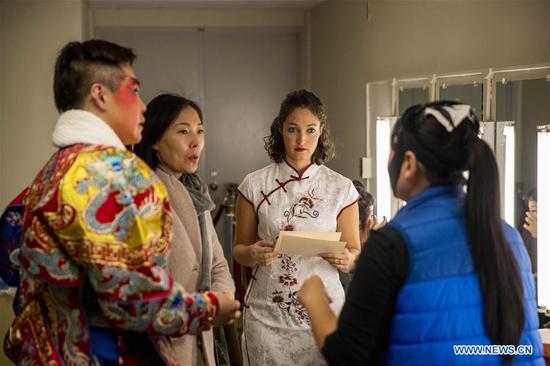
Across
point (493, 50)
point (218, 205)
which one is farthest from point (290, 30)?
point (493, 50)

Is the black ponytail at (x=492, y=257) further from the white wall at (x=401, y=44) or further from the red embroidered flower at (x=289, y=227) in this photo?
the white wall at (x=401, y=44)

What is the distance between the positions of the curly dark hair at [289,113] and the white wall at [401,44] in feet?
3.39

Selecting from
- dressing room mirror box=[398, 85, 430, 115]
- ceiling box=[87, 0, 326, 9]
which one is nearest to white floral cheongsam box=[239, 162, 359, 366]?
dressing room mirror box=[398, 85, 430, 115]

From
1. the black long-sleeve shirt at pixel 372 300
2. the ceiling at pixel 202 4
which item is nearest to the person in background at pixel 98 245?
the black long-sleeve shirt at pixel 372 300

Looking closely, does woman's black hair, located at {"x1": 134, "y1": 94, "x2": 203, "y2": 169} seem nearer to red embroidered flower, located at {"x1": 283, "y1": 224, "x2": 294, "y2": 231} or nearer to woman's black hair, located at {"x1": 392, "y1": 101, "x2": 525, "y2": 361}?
red embroidered flower, located at {"x1": 283, "y1": 224, "x2": 294, "y2": 231}

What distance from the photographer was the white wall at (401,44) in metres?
2.96

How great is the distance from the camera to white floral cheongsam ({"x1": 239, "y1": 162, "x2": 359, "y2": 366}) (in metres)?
2.30

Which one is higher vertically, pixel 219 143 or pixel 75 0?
pixel 75 0

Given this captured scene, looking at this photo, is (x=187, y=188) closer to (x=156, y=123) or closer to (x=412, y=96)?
(x=156, y=123)

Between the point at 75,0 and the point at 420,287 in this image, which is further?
the point at 75,0

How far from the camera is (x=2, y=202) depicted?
4.42 m

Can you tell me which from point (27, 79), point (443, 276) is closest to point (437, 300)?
point (443, 276)

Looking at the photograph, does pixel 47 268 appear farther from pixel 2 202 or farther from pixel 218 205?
pixel 218 205

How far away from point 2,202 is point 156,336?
3.40m
